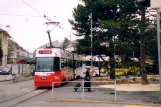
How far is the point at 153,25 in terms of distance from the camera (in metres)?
29.8

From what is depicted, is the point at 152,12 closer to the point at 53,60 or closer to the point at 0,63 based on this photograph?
the point at 53,60

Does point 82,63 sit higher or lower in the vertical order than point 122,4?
lower

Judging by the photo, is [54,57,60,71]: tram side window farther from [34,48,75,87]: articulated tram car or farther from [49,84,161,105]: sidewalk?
[49,84,161,105]: sidewalk

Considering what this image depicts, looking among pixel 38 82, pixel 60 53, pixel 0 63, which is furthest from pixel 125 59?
pixel 0 63

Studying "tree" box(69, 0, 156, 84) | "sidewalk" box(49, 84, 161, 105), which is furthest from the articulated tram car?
"tree" box(69, 0, 156, 84)

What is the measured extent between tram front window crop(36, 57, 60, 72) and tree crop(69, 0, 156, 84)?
21.5 feet

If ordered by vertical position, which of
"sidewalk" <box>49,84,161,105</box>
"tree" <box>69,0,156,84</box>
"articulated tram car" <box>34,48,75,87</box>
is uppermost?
"tree" <box>69,0,156,84</box>

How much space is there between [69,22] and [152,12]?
1961cm

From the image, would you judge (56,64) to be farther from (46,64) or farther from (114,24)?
(114,24)

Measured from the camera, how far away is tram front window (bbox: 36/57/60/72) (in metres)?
27.9

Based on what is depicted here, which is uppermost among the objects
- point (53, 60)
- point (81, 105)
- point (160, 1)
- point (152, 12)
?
point (152, 12)

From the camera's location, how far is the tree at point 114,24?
3127 centimetres

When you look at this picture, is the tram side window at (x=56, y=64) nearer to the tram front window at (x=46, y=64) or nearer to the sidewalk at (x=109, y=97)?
the tram front window at (x=46, y=64)

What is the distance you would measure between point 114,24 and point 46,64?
7608mm
